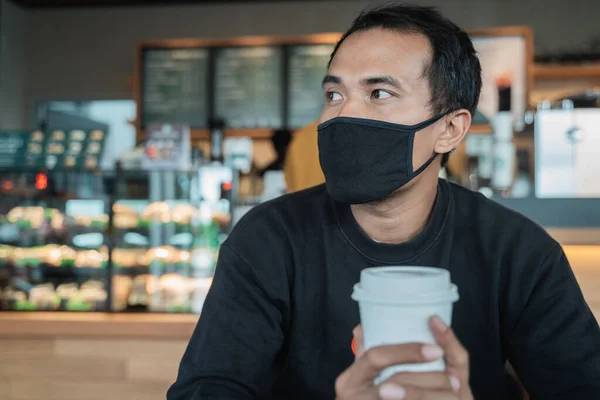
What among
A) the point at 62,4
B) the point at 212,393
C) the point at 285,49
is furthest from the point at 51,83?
the point at 212,393

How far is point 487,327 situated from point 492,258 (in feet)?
0.42

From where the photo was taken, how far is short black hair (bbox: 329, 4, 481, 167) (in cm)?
115

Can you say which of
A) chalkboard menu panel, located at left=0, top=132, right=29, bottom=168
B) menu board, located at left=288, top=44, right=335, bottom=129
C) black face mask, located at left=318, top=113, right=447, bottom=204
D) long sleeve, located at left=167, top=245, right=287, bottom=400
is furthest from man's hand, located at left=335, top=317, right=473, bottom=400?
menu board, located at left=288, top=44, right=335, bottom=129

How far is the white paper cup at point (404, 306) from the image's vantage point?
0.60 m

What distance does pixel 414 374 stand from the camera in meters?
0.62

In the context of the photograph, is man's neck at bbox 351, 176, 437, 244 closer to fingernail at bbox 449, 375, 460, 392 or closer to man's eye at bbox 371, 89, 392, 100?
man's eye at bbox 371, 89, 392, 100

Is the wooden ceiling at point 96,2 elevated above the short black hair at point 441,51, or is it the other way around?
the wooden ceiling at point 96,2

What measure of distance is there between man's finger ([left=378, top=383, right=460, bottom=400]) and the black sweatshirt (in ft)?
1.44

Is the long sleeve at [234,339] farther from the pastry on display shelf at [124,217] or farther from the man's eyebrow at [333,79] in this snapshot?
the pastry on display shelf at [124,217]

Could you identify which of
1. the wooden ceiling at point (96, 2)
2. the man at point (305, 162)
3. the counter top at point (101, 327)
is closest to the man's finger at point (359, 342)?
the man at point (305, 162)

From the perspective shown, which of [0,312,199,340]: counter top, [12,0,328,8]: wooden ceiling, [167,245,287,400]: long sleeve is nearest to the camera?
[167,245,287,400]: long sleeve

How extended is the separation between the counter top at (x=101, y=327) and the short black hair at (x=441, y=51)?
1.48 m

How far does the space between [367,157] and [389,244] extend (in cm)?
17

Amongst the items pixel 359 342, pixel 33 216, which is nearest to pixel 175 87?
pixel 33 216
